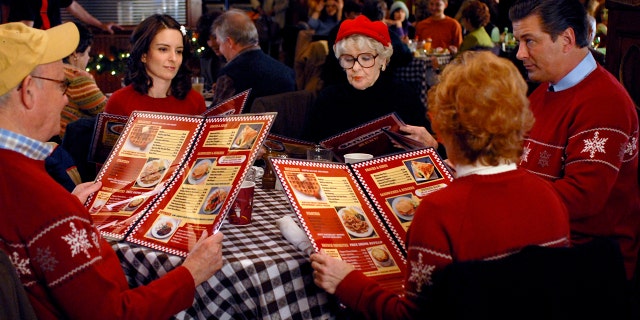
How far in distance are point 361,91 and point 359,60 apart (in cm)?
18

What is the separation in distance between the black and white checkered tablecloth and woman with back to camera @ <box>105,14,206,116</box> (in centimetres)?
141

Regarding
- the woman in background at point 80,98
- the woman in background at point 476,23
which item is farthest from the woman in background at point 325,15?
the woman in background at point 80,98

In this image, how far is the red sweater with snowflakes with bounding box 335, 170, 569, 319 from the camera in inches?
60.9

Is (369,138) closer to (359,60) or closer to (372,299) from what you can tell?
(359,60)

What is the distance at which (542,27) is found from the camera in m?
2.43

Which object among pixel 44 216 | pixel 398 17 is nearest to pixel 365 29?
pixel 44 216

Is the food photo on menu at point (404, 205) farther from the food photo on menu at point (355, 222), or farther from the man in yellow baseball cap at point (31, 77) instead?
the man in yellow baseball cap at point (31, 77)

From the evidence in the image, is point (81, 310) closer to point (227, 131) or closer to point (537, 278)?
point (227, 131)

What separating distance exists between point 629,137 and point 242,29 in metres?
3.33

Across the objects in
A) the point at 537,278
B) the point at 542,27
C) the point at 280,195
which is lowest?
the point at 280,195

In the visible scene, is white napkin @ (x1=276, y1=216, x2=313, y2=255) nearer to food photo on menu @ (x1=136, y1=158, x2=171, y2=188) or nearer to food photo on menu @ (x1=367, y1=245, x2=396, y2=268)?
food photo on menu @ (x1=367, y1=245, x2=396, y2=268)

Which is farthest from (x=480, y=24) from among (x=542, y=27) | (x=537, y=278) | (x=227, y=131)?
(x=537, y=278)

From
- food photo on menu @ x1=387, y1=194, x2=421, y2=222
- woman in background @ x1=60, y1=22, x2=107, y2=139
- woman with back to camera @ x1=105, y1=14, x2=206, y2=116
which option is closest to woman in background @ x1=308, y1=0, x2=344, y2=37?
woman in background @ x1=60, y1=22, x2=107, y2=139

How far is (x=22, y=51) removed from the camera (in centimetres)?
158
